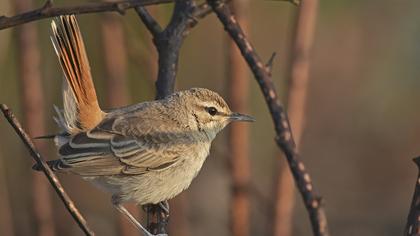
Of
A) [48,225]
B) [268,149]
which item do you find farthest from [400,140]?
[48,225]

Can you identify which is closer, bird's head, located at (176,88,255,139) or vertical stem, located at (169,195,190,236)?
bird's head, located at (176,88,255,139)

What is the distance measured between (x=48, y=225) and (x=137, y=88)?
235 cm

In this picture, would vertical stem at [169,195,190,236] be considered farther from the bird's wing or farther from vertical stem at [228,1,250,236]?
the bird's wing

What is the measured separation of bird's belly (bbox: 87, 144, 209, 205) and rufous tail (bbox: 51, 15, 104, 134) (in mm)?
338

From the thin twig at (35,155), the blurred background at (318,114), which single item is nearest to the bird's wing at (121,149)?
the thin twig at (35,155)

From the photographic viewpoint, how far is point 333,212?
789 centimetres

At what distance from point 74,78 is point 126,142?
44 centimetres

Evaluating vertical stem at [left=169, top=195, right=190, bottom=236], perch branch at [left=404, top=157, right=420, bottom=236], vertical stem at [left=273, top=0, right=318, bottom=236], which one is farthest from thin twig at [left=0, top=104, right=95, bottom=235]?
vertical stem at [left=169, top=195, right=190, bottom=236]

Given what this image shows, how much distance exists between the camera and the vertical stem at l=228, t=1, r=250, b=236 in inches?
212

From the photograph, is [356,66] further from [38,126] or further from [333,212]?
[38,126]

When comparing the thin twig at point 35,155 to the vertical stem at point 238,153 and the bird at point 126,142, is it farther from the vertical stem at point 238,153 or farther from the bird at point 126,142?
the vertical stem at point 238,153

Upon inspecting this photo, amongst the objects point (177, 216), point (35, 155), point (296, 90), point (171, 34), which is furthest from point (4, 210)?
point (35, 155)

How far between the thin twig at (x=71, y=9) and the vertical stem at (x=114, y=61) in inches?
132

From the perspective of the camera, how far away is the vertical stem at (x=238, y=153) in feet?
17.7
